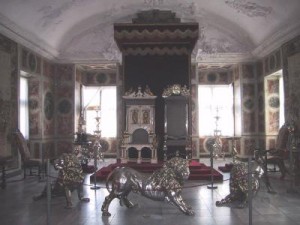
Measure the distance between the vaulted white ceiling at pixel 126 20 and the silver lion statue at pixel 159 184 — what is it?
6286 millimetres

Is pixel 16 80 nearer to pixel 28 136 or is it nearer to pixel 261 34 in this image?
pixel 28 136

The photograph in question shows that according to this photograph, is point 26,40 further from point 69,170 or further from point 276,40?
point 276,40

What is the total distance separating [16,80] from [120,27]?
356 cm

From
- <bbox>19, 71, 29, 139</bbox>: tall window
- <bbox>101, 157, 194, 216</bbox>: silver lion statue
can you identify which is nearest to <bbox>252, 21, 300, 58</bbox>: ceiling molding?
<bbox>101, 157, 194, 216</bbox>: silver lion statue

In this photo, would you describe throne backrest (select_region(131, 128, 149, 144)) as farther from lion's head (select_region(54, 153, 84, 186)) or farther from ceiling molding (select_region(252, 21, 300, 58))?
lion's head (select_region(54, 153, 84, 186))

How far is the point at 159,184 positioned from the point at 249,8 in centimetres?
862

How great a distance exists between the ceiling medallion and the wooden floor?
6.54m

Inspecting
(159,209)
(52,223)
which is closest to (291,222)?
(159,209)

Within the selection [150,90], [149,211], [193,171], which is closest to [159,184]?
[149,211]

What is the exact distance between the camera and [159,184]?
5504 millimetres

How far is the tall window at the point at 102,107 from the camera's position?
1723 centimetres

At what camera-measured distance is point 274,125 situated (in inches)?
544

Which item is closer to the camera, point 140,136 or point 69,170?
point 69,170

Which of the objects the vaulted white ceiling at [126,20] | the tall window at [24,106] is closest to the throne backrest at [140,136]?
the vaulted white ceiling at [126,20]
